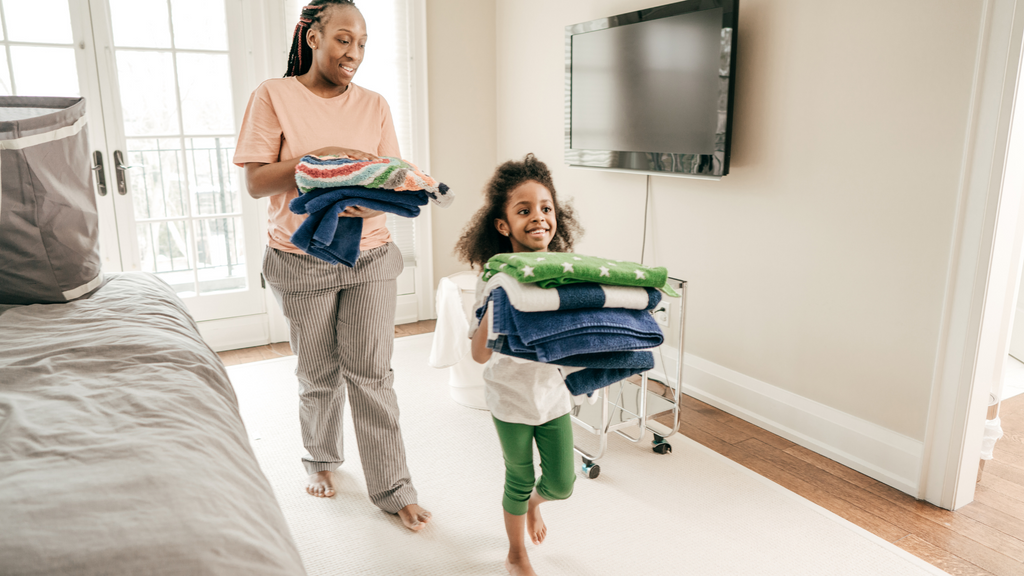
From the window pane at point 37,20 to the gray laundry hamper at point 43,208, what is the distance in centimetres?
185

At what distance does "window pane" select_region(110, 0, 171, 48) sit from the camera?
2941 mm

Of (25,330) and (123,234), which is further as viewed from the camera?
(123,234)

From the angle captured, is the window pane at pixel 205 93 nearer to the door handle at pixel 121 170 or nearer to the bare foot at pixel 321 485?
the door handle at pixel 121 170

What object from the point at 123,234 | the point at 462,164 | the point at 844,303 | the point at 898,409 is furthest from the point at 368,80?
the point at 898,409

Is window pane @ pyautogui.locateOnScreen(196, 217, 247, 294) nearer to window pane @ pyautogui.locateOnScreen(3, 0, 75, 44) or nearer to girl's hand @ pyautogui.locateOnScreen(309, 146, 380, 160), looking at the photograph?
window pane @ pyautogui.locateOnScreen(3, 0, 75, 44)

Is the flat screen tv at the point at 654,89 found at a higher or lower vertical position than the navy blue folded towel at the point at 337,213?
higher

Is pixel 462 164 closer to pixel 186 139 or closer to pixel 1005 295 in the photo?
pixel 186 139

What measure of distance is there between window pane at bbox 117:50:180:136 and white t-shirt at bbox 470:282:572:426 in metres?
2.41

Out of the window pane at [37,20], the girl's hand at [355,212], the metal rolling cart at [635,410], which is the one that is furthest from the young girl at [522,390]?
the window pane at [37,20]

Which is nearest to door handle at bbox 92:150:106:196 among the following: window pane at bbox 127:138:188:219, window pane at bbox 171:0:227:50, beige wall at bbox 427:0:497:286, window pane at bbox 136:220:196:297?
window pane at bbox 127:138:188:219

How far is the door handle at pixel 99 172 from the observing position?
3.00 m

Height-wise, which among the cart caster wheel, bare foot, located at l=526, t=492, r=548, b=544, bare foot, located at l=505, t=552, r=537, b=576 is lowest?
the cart caster wheel

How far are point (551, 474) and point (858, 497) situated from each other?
1.12m

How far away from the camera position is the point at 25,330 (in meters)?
1.13
